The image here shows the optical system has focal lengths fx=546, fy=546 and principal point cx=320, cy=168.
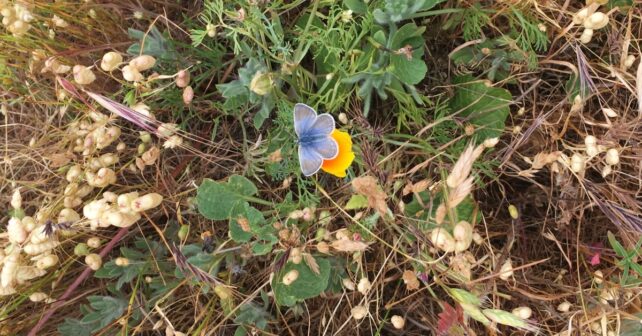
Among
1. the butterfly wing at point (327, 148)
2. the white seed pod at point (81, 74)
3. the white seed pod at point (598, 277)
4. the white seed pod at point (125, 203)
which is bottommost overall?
the white seed pod at point (598, 277)

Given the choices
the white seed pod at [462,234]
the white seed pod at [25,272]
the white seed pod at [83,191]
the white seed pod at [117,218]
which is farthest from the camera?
the white seed pod at [83,191]

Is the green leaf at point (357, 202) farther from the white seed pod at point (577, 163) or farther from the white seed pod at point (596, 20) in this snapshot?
the white seed pod at point (596, 20)

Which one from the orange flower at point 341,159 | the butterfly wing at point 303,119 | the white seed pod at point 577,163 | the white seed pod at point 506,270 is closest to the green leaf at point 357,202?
the orange flower at point 341,159

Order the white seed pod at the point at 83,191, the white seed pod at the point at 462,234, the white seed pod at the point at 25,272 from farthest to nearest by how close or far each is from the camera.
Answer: the white seed pod at the point at 83,191 → the white seed pod at the point at 25,272 → the white seed pod at the point at 462,234

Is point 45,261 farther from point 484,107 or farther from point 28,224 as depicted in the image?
point 484,107

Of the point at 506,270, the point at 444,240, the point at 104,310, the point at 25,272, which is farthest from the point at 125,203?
the point at 506,270

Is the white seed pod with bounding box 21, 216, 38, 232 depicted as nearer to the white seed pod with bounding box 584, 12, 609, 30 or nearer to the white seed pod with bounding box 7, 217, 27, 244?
the white seed pod with bounding box 7, 217, 27, 244

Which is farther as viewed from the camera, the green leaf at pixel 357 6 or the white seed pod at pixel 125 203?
the green leaf at pixel 357 6

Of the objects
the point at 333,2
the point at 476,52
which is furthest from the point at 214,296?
the point at 476,52
